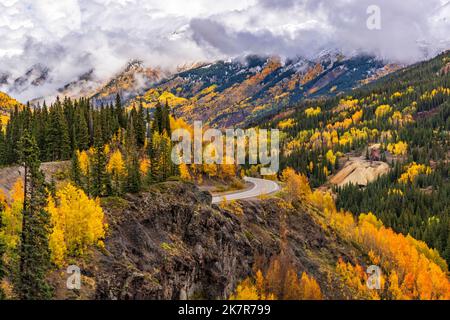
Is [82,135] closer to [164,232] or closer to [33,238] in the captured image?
[164,232]

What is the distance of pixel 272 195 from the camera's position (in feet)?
328

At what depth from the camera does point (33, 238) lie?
132 ft

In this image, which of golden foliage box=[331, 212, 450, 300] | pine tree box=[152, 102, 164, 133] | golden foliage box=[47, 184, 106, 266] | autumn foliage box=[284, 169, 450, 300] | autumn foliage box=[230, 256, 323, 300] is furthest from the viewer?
pine tree box=[152, 102, 164, 133]

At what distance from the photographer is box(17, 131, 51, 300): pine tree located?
1459 inches

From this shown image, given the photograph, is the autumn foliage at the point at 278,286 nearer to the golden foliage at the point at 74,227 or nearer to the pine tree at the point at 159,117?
the golden foliage at the point at 74,227

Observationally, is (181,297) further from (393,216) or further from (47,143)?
(393,216)

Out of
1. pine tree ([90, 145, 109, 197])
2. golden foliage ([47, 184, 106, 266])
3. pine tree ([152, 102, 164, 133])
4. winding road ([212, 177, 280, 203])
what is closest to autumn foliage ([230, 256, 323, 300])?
winding road ([212, 177, 280, 203])

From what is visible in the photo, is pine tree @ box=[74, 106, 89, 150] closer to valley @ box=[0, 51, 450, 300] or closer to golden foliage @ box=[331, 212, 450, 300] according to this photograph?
valley @ box=[0, 51, 450, 300]

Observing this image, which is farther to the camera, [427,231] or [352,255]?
[427,231]

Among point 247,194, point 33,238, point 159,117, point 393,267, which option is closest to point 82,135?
point 159,117

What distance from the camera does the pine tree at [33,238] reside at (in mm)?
37062

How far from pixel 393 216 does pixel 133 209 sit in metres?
140

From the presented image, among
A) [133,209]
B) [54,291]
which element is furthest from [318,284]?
[54,291]
